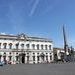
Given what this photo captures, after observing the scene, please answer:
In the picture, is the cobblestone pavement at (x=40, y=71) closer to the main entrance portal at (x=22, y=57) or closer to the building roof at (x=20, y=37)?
the building roof at (x=20, y=37)

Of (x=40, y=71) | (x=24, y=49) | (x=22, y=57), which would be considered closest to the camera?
(x=40, y=71)

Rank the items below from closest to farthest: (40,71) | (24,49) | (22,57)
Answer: (40,71) → (22,57) → (24,49)

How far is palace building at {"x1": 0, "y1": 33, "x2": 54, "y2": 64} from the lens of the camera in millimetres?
74856

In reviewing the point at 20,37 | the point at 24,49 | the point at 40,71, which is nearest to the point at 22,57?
the point at 24,49

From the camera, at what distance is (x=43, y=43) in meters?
85.9

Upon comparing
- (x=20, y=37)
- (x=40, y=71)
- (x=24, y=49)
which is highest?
(x=20, y=37)

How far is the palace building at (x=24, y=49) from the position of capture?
74856 millimetres

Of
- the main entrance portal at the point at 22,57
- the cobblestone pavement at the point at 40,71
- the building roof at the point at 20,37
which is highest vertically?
the building roof at the point at 20,37

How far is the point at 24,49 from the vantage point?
8006 centimetres

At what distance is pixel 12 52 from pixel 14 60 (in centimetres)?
304

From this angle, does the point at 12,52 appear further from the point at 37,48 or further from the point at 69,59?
the point at 69,59

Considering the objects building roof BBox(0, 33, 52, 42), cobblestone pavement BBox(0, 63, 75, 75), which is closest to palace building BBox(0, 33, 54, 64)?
building roof BBox(0, 33, 52, 42)

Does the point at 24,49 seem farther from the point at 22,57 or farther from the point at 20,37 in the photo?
the point at 20,37

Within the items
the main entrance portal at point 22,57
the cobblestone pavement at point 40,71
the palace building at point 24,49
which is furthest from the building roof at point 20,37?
the cobblestone pavement at point 40,71
